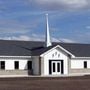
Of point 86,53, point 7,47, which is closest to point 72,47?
point 86,53

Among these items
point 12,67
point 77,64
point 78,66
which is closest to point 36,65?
point 12,67

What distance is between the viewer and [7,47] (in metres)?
53.9

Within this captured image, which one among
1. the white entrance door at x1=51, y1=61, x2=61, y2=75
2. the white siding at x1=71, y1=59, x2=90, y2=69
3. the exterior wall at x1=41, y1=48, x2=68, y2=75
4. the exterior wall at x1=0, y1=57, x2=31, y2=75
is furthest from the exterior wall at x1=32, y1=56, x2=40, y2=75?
the white siding at x1=71, y1=59, x2=90, y2=69

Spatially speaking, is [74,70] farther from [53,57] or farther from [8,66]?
[8,66]

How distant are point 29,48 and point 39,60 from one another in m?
4.65

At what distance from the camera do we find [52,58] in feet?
172

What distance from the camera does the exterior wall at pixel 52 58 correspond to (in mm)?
51688

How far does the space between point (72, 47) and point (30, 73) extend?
10.3 metres
